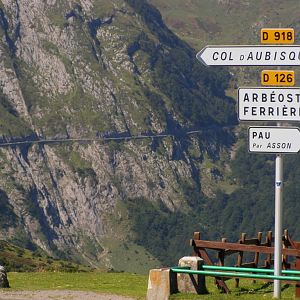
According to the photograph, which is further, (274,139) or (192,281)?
(192,281)

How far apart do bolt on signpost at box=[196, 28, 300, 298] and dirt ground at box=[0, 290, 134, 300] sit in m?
7.23

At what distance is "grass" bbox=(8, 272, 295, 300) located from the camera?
3262cm

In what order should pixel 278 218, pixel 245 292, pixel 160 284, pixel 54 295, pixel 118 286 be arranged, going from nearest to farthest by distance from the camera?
pixel 278 218 → pixel 160 284 → pixel 54 295 → pixel 245 292 → pixel 118 286

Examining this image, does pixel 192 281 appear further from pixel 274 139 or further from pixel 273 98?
pixel 273 98

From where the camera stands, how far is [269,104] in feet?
94.9

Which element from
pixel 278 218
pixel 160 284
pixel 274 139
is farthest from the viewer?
pixel 160 284

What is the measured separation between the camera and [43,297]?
1292 inches

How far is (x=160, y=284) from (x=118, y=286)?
1013cm

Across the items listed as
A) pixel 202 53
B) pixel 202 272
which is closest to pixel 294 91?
pixel 202 53

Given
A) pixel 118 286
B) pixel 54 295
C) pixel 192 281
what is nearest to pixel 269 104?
pixel 192 281

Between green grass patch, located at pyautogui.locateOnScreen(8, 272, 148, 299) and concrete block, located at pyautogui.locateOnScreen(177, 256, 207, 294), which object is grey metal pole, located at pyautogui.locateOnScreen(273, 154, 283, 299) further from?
green grass patch, located at pyautogui.locateOnScreen(8, 272, 148, 299)

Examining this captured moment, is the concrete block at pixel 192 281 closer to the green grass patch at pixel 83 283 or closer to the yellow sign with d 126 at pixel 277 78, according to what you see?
the green grass patch at pixel 83 283

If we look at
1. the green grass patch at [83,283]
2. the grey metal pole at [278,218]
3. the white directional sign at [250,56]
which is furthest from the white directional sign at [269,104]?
the green grass patch at [83,283]

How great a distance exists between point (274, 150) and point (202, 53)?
3.62 m
